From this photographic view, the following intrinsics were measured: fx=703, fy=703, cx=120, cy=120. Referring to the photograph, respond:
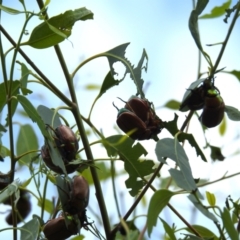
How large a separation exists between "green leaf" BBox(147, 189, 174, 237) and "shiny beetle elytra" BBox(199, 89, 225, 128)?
0.22m

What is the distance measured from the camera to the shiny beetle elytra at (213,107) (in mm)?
1032

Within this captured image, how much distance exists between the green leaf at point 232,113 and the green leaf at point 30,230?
13.7 inches

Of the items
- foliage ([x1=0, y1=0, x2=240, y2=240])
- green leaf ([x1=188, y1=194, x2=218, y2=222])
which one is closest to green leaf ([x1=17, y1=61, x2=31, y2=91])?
foliage ([x1=0, y1=0, x2=240, y2=240])

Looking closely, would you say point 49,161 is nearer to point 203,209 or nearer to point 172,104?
point 203,209

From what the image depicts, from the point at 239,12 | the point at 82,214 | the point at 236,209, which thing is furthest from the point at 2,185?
the point at 239,12

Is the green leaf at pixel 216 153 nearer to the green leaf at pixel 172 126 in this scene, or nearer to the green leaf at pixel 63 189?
the green leaf at pixel 172 126

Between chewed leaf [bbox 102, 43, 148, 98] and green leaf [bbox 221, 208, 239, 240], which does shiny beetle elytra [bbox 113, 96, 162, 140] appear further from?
green leaf [bbox 221, 208, 239, 240]

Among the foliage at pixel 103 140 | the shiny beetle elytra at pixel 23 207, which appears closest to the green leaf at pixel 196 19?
the foliage at pixel 103 140

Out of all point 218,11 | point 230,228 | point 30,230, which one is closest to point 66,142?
point 30,230

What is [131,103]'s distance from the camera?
1014mm

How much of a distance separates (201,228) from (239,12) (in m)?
0.34

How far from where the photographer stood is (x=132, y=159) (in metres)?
1.03

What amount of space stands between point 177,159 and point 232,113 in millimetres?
237

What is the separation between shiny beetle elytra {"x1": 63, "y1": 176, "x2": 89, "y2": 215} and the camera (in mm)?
938
